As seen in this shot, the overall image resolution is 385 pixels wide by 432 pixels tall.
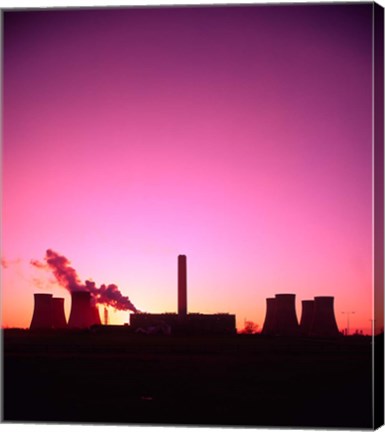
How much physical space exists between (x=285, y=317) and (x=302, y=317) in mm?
3753

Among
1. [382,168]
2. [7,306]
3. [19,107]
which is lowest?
[7,306]

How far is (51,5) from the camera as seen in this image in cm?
869

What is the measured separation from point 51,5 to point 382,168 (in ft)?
11.7

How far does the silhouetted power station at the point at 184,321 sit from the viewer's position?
39.9ft

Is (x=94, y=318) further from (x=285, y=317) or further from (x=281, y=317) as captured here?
(x=281, y=317)

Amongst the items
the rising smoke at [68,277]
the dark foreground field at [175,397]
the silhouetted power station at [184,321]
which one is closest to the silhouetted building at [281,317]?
the silhouetted power station at [184,321]

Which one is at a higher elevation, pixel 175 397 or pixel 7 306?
pixel 7 306

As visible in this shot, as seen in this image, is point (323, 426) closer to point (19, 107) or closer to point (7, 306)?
point (7, 306)

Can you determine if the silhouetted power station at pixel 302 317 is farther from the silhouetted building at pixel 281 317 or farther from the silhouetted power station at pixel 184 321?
the silhouetted power station at pixel 184 321

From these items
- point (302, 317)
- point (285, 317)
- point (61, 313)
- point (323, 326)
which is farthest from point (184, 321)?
point (302, 317)

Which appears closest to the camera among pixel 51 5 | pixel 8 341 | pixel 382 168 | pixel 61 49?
pixel 382 168

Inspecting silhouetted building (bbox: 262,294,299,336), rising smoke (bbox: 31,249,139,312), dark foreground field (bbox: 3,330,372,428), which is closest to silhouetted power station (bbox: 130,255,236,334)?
silhouetted building (bbox: 262,294,299,336)

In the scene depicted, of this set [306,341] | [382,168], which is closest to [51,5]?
[382,168]

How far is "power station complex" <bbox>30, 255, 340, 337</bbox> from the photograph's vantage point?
12266 millimetres
